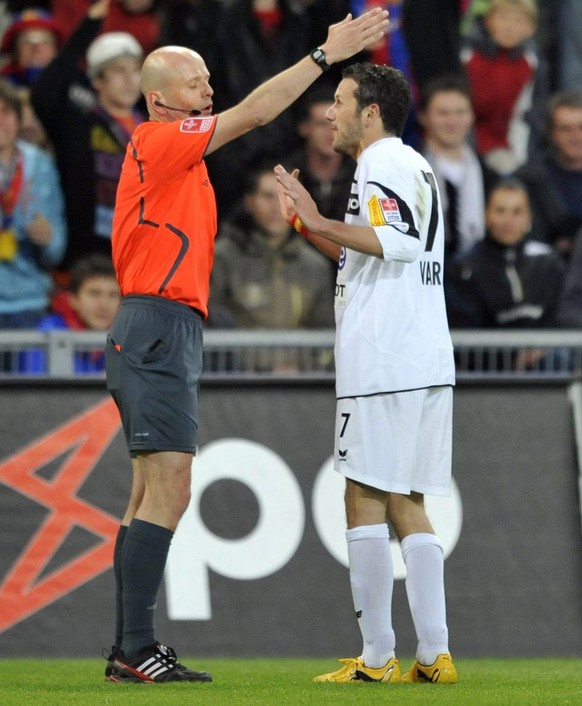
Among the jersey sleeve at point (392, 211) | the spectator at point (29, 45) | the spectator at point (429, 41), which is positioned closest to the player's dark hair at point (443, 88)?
the spectator at point (429, 41)

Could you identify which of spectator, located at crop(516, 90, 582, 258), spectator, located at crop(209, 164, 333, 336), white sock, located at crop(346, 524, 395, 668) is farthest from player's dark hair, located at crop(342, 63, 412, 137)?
spectator, located at crop(516, 90, 582, 258)

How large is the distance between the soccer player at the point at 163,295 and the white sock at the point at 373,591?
2.25 feet

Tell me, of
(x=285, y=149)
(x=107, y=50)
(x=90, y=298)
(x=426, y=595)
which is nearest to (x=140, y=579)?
(x=426, y=595)

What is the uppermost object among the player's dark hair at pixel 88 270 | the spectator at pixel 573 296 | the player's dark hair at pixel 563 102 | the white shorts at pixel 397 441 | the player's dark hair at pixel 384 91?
the player's dark hair at pixel 563 102

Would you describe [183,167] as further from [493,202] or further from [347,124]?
[493,202]

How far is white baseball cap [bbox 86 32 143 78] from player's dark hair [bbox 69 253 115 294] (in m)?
1.55

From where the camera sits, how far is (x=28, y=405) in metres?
8.33

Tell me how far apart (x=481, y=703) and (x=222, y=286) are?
16.8 feet

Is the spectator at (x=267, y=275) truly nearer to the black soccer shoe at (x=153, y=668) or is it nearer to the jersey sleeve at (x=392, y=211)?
the jersey sleeve at (x=392, y=211)

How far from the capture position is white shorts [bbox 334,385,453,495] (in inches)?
235

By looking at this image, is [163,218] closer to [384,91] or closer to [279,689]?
[384,91]

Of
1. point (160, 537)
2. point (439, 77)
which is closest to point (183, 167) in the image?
point (160, 537)

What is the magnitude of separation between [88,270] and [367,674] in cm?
429

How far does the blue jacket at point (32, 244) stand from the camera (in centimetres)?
970
